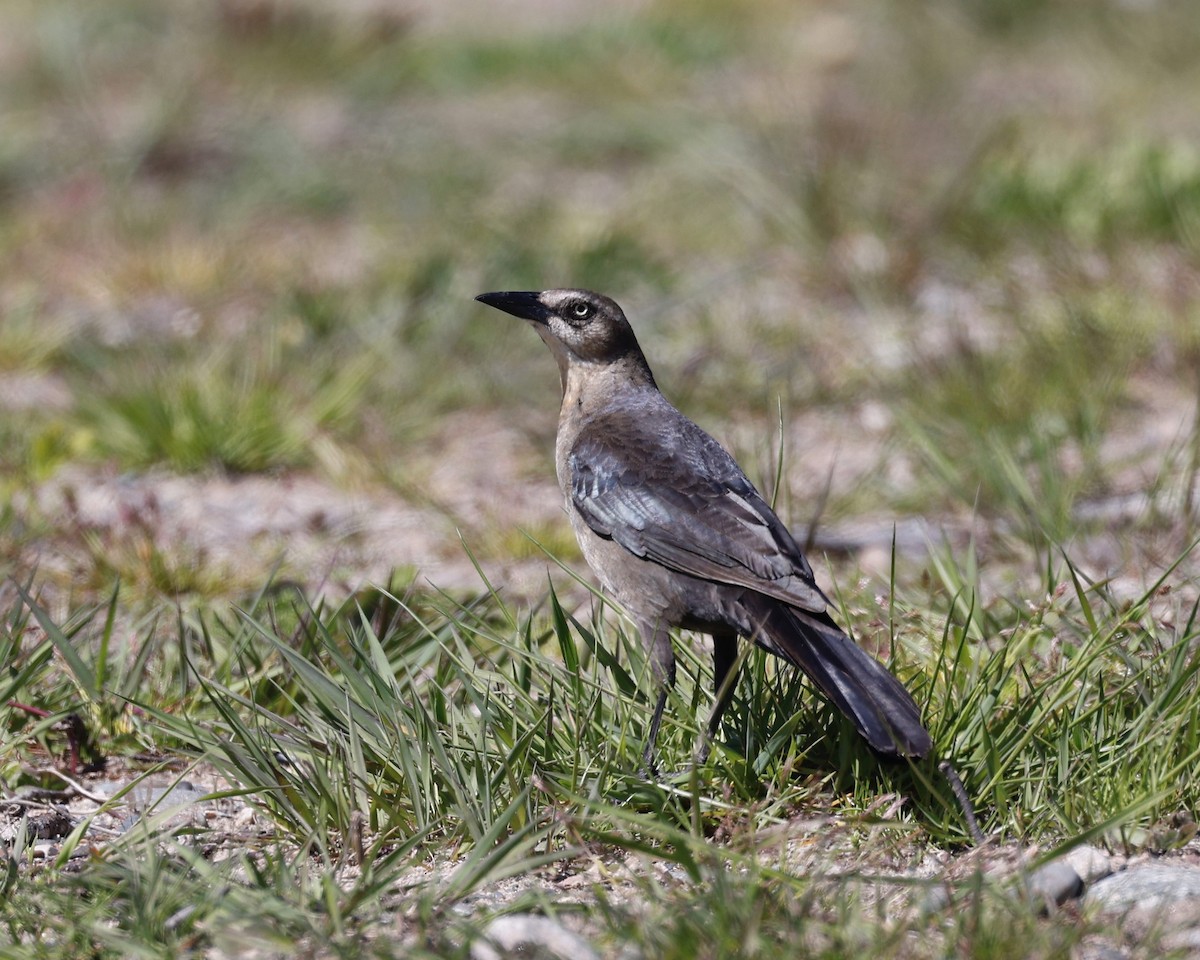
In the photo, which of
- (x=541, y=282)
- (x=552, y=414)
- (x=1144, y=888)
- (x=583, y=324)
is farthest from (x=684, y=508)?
(x=541, y=282)

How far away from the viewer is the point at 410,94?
1171 cm

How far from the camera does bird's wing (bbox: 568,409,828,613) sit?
11.1 feet

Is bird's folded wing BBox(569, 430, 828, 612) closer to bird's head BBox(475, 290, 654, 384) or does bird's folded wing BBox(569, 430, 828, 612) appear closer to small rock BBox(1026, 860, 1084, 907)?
bird's head BBox(475, 290, 654, 384)

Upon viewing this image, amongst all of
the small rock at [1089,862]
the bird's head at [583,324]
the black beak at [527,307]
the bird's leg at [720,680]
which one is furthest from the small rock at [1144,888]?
the black beak at [527,307]

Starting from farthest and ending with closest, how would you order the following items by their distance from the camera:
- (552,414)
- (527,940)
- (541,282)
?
(541,282) → (552,414) → (527,940)

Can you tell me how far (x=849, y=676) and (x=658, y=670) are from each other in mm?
560

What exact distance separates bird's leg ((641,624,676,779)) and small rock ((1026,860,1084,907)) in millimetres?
796

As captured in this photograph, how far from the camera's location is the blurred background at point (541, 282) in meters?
5.27

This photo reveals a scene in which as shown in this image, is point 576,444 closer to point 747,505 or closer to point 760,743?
point 747,505

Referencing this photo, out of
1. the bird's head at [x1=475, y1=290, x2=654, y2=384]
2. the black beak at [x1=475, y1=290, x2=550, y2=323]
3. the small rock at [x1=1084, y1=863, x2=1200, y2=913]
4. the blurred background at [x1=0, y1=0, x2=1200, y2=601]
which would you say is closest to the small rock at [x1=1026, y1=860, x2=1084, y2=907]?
the small rock at [x1=1084, y1=863, x2=1200, y2=913]

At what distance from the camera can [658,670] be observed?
347cm

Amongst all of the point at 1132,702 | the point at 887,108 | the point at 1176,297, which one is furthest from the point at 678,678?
the point at 887,108

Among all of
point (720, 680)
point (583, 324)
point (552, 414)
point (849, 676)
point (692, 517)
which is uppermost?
point (583, 324)

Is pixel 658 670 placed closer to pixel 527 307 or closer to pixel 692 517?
pixel 692 517
